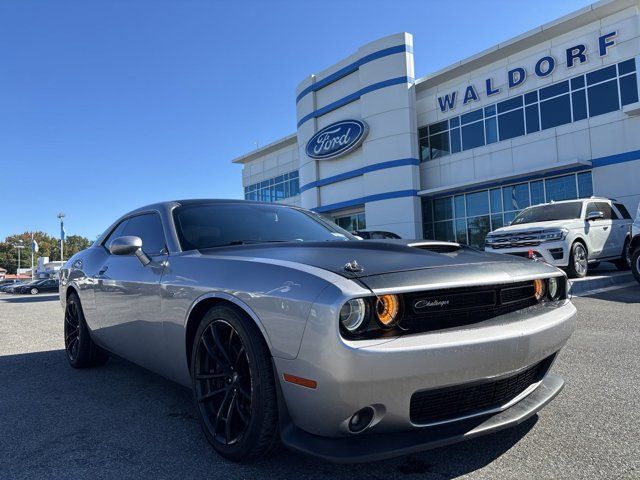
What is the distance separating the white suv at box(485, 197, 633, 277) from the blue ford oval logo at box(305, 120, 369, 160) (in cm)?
1353

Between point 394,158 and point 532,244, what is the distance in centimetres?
1355

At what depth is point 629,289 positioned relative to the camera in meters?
8.49

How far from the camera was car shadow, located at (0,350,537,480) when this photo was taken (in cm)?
214

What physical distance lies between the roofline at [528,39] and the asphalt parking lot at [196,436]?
16.6 m

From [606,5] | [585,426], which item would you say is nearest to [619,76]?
[606,5]

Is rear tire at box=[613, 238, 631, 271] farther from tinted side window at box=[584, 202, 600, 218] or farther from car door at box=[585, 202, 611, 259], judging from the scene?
tinted side window at box=[584, 202, 600, 218]

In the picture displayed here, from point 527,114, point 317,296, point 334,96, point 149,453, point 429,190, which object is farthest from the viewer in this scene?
point 334,96

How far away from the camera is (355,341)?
1819 mm

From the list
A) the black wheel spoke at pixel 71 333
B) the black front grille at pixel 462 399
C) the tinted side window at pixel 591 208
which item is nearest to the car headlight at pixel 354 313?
the black front grille at pixel 462 399

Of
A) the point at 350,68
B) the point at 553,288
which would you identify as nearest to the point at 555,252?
the point at 553,288

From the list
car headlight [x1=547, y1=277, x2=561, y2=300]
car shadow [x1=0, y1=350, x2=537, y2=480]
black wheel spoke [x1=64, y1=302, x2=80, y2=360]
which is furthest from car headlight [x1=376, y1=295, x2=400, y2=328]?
black wheel spoke [x1=64, y1=302, x2=80, y2=360]

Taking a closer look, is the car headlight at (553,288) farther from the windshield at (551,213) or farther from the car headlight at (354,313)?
the windshield at (551,213)

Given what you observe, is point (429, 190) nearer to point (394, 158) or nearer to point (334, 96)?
point (394, 158)

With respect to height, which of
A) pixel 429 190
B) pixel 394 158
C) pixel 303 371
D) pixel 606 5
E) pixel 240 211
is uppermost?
pixel 606 5
